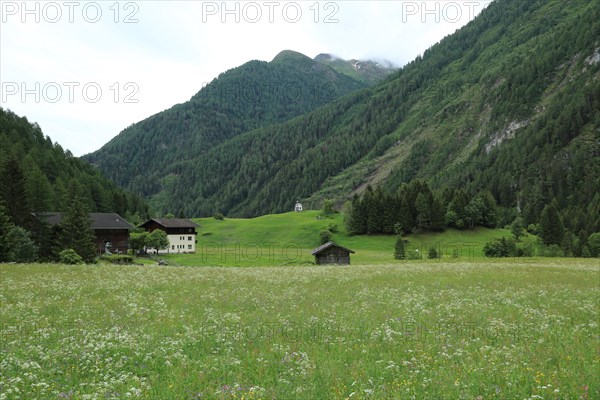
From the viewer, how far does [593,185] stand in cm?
16800

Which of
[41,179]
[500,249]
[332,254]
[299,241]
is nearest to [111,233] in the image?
[41,179]

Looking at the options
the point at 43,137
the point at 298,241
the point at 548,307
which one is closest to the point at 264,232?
the point at 298,241

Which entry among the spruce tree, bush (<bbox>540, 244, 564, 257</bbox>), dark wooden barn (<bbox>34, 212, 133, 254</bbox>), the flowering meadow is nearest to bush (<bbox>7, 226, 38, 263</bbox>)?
the spruce tree

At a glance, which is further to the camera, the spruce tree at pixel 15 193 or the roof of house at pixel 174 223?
the roof of house at pixel 174 223

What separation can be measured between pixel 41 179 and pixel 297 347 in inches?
3489

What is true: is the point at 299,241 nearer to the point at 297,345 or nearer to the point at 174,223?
the point at 174,223

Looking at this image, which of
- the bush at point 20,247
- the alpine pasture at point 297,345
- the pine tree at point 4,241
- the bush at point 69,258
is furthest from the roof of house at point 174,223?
the alpine pasture at point 297,345

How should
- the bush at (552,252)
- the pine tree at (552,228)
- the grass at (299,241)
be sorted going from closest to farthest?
the bush at (552,252) < the grass at (299,241) < the pine tree at (552,228)

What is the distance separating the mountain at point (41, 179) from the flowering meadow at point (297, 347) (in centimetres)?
4779

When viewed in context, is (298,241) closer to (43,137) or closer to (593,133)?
(43,137)

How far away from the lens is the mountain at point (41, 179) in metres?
64.0

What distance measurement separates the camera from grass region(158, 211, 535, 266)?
321ft

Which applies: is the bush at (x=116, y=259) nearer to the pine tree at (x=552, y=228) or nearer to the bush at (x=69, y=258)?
the bush at (x=69, y=258)

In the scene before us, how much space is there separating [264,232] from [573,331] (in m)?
127
